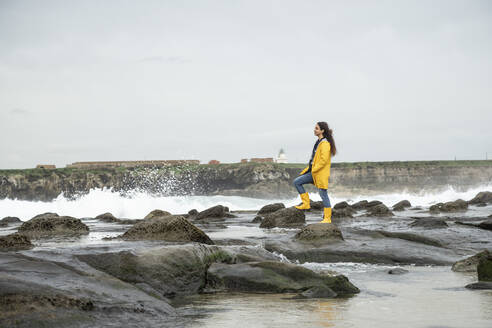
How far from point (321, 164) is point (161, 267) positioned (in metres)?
6.04

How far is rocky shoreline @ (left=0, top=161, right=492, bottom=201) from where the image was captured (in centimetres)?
8344

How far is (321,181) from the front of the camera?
10.7m

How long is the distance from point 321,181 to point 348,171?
80.6 m

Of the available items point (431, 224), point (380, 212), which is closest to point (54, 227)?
point (431, 224)

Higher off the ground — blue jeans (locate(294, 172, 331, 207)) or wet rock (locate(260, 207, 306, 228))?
blue jeans (locate(294, 172, 331, 207))

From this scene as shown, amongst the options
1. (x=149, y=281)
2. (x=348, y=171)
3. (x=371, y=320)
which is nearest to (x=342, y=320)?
(x=371, y=320)

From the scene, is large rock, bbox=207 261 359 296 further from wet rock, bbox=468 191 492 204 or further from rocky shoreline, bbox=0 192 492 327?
wet rock, bbox=468 191 492 204

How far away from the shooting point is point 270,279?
514 centimetres

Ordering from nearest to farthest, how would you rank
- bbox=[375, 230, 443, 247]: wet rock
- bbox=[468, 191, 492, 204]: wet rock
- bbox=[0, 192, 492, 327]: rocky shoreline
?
bbox=[0, 192, 492, 327]: rocky shoreline < bbox=[375, 230, 443, 247]: wet rock < bbox=[468, 191, 492, 204]: wet rock

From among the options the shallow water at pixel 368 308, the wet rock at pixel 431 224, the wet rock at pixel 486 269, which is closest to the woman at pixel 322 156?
the wet rock at pixel 431 224

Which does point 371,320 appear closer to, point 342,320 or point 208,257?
point 342,320

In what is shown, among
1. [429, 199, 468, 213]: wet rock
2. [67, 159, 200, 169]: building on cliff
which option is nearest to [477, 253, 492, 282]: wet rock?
[429, 199, 468, 213]: wet rock

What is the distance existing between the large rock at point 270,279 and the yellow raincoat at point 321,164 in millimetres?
5398

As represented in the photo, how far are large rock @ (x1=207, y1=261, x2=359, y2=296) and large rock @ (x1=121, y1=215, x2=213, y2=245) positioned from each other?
189cm
